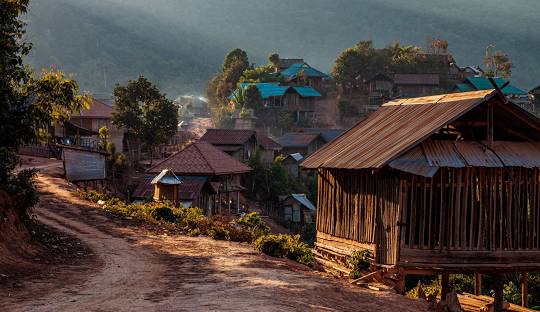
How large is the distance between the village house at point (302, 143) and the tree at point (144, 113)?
16.1 m

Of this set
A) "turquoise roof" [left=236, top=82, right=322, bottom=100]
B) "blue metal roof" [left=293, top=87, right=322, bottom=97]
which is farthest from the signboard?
"blue metal roof" [left=293, top=87, right=322, bottom=97]

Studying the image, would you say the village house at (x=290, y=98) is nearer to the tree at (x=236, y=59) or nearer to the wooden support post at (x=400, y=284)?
the tree at (x=236, y=59)

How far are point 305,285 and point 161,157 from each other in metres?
47.1

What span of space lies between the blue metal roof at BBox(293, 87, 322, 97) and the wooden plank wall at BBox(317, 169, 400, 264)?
192 ft

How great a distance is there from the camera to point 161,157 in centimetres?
6262

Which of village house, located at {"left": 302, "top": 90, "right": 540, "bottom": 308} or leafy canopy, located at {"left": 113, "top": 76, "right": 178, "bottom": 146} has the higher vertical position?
leafy canopy, located at {"left": 113, "top": 76, "right": 178, "bottom": 146}

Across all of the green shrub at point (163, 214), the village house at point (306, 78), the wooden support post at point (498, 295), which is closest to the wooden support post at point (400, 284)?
the wooden support post at point (498, 295)

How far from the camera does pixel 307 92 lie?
8312cm

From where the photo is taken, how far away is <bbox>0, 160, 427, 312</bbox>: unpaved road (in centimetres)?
1372

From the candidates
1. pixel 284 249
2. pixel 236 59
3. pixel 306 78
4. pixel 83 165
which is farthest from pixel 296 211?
pixel 236 59

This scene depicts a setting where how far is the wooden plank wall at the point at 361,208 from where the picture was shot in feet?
63.9

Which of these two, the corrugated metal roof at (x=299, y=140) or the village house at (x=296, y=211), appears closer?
the village house at (x=296, y=211)

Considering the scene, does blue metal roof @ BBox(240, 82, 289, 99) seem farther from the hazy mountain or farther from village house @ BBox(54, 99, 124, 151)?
the hazy mountain

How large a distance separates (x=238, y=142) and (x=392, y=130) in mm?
38359
